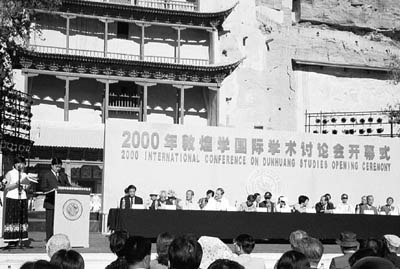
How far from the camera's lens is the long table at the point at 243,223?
14.4m

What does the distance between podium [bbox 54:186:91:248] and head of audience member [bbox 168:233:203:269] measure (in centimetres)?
792

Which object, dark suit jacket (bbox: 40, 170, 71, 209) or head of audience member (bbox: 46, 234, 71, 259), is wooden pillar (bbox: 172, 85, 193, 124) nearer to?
dark suit jacket (bbox: 40, 170, 71, 209)

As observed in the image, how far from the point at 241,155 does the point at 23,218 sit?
8367 millimetres

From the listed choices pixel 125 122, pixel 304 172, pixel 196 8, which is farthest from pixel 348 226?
pixel 196 8

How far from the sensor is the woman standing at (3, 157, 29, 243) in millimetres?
12227

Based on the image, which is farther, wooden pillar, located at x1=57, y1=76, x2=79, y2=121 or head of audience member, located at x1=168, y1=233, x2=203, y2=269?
wooden pillar, located at x1=57, y1=76, x2=79, y2=121

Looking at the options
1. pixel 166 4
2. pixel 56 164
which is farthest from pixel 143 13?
pixel 56 164

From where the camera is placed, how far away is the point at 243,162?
1959 centimetres

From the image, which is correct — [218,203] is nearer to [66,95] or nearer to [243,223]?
[243,223]

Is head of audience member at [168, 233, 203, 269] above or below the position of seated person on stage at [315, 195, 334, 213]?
above

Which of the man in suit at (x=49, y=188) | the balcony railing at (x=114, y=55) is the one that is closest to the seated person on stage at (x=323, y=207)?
the man in suit at (x=49, y=188)

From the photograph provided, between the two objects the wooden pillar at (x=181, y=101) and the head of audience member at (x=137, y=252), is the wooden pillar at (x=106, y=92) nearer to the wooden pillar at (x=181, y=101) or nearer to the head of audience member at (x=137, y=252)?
the wooden pillar at (x=181, y=101)

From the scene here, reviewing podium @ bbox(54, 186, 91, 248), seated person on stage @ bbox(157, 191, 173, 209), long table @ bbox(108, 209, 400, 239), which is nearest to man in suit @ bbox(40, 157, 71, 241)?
podium @ bbox(54, 186, 91, 248)

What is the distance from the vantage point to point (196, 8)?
40594 millimetres
